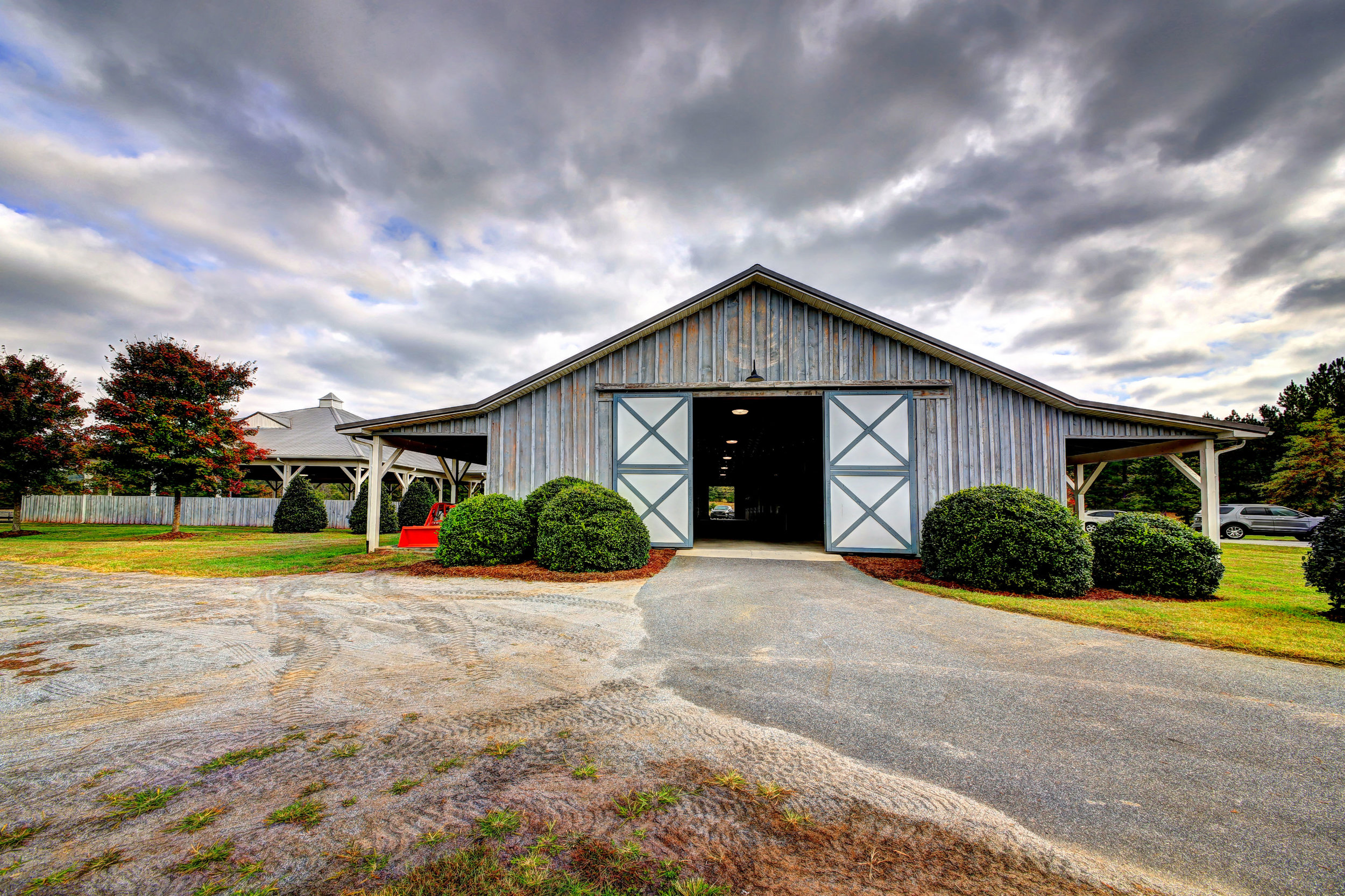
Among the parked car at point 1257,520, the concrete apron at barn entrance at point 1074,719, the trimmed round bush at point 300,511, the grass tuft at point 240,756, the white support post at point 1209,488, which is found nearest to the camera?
the concrete apron at barn entrance at point 1074,719

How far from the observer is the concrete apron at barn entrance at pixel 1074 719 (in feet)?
6.38

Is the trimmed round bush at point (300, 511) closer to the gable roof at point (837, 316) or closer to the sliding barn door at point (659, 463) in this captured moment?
the gable roof at point (837, 316)

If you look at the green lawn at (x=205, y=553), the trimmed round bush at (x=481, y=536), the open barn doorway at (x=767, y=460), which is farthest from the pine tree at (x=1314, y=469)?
the green lawn at (x=205, y=553)

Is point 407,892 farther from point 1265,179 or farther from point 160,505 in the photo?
point 160,505

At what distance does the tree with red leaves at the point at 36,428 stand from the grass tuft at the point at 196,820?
22.0m

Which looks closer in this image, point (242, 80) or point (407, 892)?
point (407, 892)

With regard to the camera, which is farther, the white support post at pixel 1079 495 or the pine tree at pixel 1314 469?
the pine tree at pixel 1314 469

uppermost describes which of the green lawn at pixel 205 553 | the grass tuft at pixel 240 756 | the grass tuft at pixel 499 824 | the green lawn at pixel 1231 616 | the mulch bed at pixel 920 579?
the grass tuft at pixel 499 824

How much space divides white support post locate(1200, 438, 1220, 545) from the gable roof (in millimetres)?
503

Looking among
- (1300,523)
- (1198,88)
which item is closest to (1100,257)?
(1198,88)

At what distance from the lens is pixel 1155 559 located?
6863 millimetres

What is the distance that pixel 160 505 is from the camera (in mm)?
22125

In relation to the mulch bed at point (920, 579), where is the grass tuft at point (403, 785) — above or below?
above

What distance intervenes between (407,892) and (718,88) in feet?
43.2
